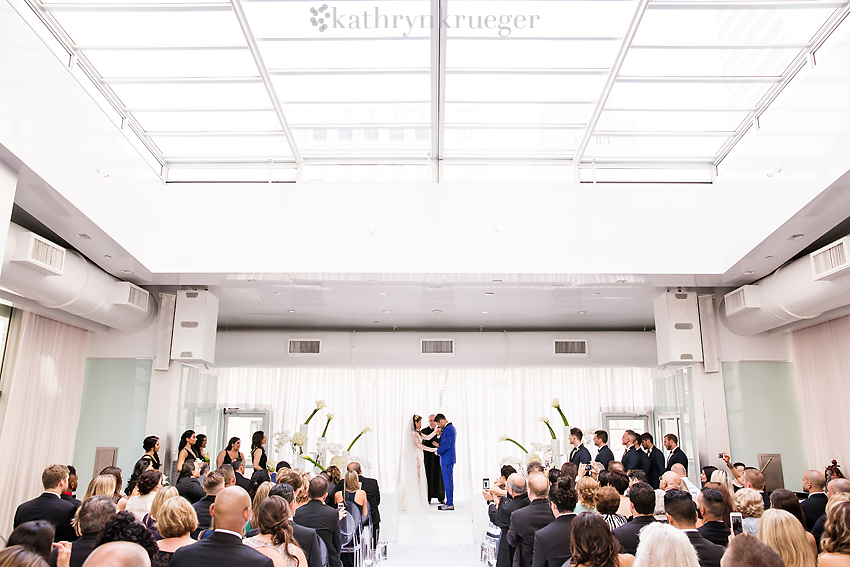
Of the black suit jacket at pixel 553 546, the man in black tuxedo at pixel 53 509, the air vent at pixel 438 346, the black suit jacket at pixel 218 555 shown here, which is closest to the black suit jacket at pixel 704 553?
the black suit jacket at pixel 553 546

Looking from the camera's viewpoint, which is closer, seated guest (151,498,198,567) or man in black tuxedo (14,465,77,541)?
seated guest (151,498,198,567)

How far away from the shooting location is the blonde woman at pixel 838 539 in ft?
8.79

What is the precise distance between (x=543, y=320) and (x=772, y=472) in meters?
3.53

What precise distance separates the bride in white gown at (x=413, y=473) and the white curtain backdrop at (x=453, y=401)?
0.29 m

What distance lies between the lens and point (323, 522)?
4191 mm

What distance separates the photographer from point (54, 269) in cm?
506

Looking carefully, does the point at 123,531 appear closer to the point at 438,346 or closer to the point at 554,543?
the point at 554,543

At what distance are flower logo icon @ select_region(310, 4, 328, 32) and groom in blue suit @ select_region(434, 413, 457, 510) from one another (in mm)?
6709

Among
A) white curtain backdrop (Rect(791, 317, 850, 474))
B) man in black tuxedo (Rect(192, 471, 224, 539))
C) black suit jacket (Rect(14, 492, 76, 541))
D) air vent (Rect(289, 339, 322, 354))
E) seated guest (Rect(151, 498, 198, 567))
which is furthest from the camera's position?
air vent (Rect(289, 339, 322, 354))

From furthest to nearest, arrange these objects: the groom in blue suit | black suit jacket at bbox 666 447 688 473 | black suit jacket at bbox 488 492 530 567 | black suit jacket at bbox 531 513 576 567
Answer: the groom in blue suit, black suit jacket at bbox 666 447 688 473, black suit jacket at bbox 488 492 530 567, black suit jacket at bbox 531 513 576 567

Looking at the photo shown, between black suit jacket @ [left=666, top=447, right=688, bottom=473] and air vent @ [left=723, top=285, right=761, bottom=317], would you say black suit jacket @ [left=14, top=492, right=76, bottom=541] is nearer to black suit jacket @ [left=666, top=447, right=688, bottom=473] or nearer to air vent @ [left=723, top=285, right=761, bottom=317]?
black suit jacket @ [left=666, top=447, right=688, bottom=473]

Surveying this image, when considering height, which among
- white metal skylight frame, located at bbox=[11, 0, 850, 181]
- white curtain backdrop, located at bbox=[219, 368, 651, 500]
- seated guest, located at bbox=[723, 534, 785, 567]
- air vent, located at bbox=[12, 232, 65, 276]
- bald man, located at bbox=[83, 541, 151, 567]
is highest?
white metal skylight frame, located at bbox=[11, 0, 850, 181]

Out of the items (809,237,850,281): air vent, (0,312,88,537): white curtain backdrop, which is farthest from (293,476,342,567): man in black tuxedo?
(809,237,850,281): air vent

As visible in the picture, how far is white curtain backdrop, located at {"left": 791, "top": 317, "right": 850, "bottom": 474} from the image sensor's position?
662cm
